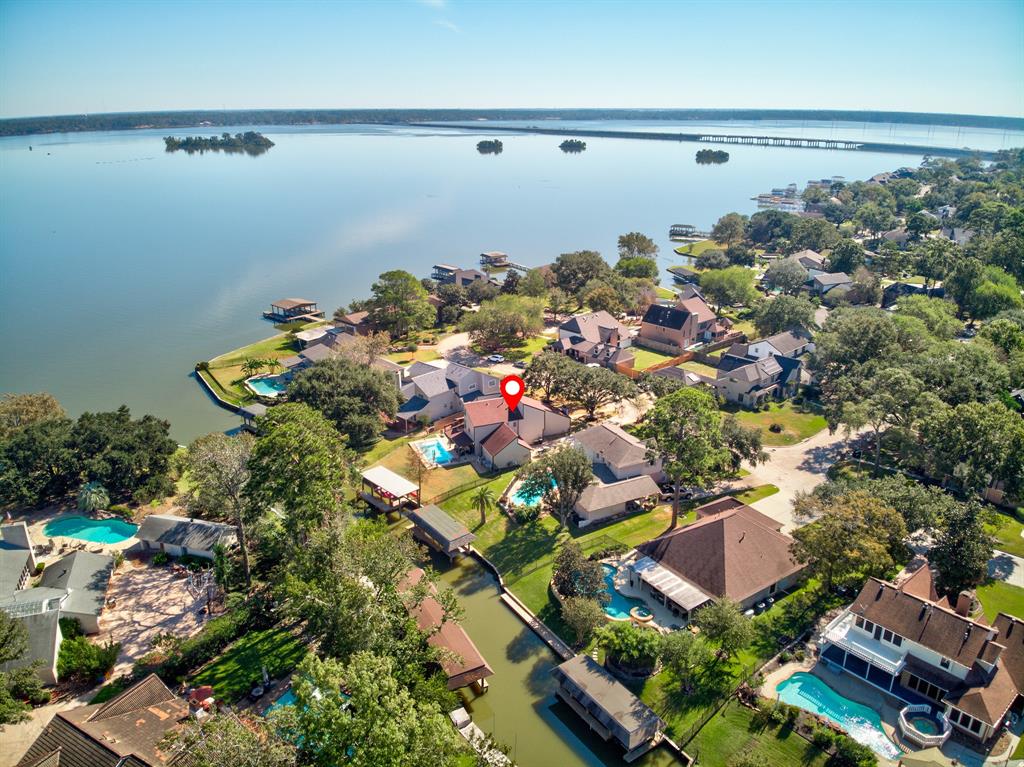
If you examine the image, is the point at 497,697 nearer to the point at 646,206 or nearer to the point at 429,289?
the point at 429,289

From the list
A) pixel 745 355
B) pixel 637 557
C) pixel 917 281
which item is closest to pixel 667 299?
pixel 745 355

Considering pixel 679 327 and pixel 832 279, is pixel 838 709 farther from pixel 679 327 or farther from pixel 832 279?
pixel 832 279

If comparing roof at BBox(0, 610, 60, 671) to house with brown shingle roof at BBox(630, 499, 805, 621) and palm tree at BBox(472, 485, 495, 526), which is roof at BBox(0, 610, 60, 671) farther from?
house with brown shingle roof at BBox(630, 499, 805, 621)

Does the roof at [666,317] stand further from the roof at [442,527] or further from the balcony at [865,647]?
the balcony at [865,647]

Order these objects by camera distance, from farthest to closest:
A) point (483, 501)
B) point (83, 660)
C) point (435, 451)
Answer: point (435, 451)
point (483, 501)
point (83, 660)

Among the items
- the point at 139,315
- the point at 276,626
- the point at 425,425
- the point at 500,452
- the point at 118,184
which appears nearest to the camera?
the point at 276,626

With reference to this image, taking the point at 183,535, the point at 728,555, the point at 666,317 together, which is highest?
the point at 666,317

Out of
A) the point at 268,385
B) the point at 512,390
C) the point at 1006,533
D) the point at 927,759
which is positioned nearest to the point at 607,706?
the point at 927,759
